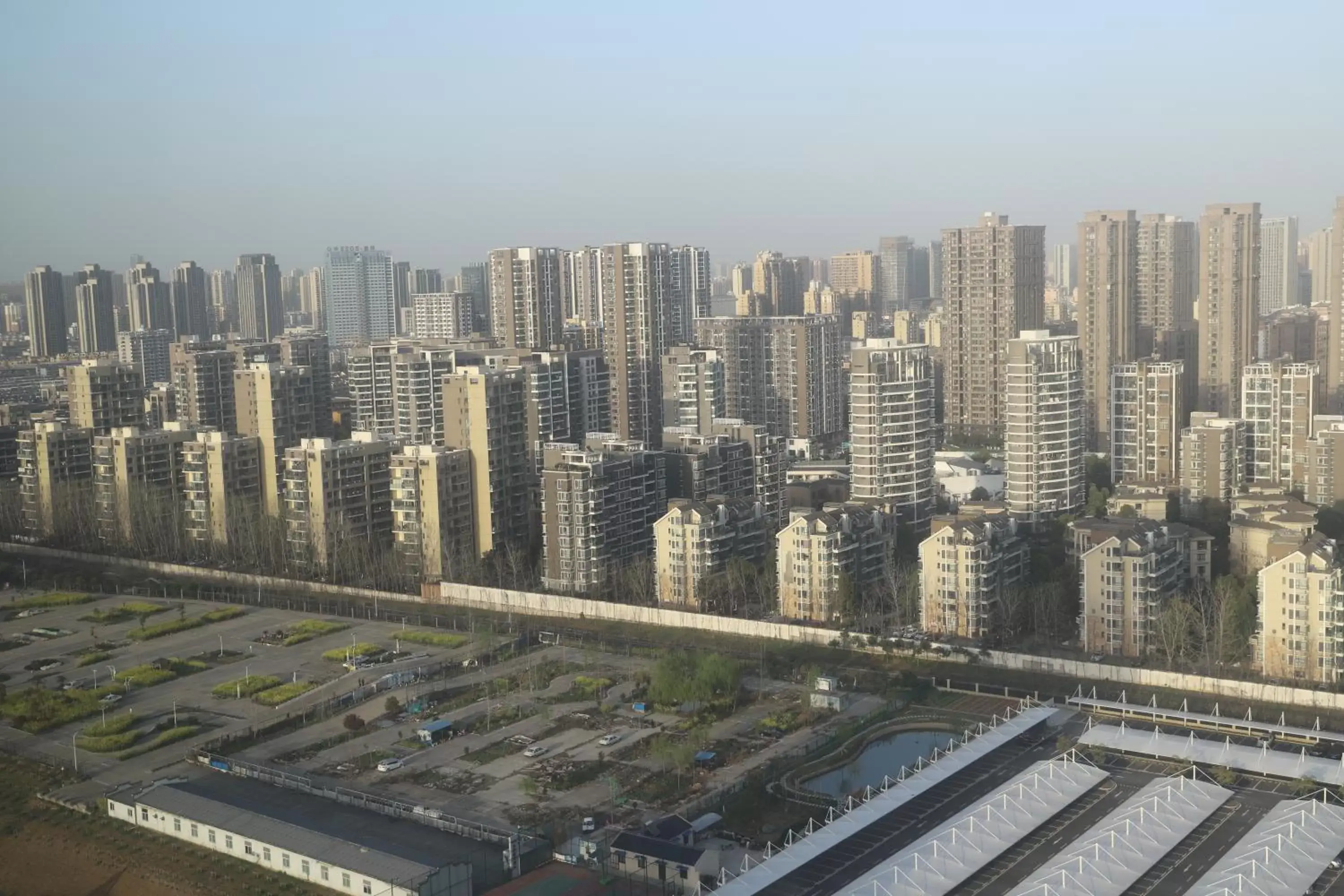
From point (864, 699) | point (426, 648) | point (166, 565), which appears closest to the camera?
point (864, 699)

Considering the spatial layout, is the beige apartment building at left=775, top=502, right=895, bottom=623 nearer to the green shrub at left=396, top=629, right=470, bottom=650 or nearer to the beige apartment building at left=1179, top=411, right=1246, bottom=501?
the green shrub at left=396, top=629, right=470, bottom=650

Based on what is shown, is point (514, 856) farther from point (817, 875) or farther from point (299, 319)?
point (299, 319)

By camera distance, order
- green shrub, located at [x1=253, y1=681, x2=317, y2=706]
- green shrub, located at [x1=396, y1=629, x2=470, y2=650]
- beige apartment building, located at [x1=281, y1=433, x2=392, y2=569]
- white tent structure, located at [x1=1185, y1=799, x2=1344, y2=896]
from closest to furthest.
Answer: white tent structure, located at [x1=1185, y1=799, x2=1344, y2=896], green shrub, located at [x1=253, y1=681, x2=317, y2=706], green shrub, located at [x1=396, y1=629, x2=470, y2=650], beige apartment building, located at [x1=281, y1=433, x2=392, y2=569]

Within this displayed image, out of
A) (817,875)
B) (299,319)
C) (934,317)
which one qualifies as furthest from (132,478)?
(299,319)

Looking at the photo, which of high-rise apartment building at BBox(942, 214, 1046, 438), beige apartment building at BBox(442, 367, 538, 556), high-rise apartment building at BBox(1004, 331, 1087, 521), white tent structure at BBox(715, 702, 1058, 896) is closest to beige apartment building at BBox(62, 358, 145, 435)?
beige apartment building at BBox(442, 367, 538, 556)

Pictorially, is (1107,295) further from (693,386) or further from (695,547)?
(695,547)

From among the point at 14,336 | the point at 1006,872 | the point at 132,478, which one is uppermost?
the point at 14,336
